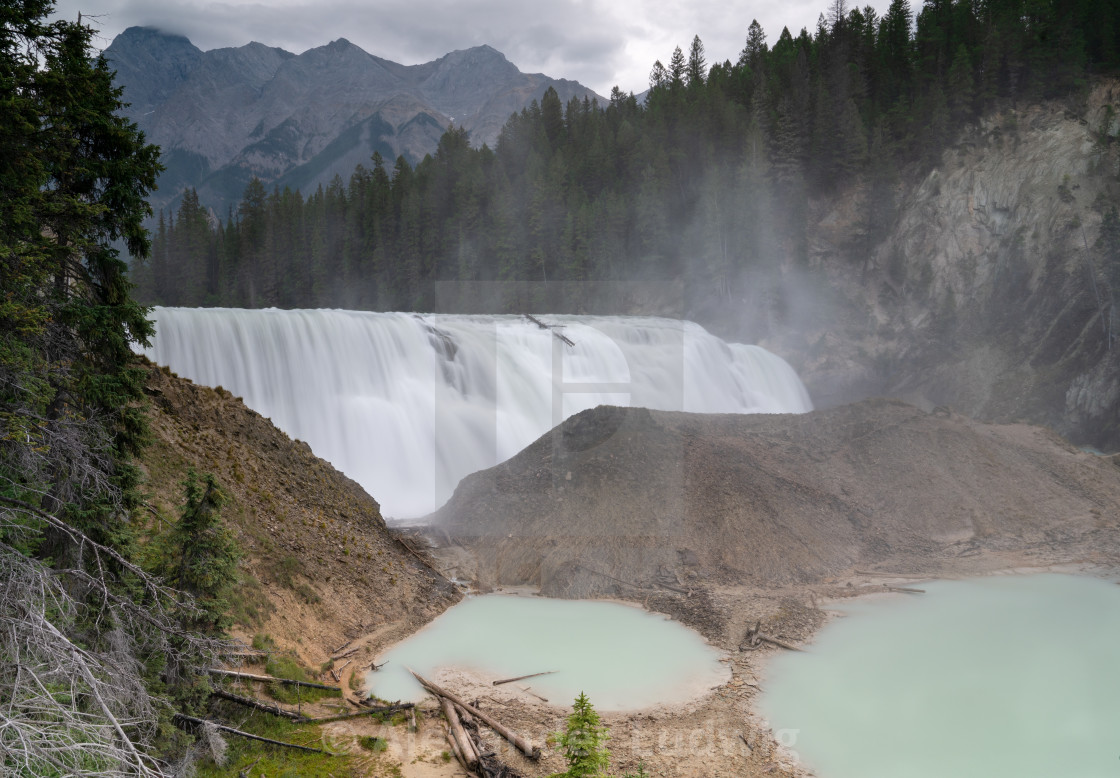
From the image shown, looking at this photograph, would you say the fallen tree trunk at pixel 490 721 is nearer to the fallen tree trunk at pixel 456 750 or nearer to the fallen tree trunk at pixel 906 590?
the fallen tree trunk at pixel 456 750

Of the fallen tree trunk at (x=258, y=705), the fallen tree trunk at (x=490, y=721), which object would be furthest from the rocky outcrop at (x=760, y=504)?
the fallen tree trunk at (x=258, y=705)

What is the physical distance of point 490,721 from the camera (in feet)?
32.0

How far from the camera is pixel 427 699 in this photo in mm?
10602

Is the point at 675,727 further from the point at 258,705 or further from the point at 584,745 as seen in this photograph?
the point at 258,705

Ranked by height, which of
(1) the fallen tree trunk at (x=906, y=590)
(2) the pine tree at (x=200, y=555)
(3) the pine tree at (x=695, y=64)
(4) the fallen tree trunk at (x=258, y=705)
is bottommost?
(1) the fallen tree trunk at (x=906, y=590)

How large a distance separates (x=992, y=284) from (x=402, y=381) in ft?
115

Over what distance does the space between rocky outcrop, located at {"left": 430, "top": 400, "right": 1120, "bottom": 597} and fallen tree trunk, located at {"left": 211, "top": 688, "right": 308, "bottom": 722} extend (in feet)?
24.7

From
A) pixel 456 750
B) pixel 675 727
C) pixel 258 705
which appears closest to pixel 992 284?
pixel 675 727

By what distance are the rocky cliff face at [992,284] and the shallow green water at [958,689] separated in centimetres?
2347

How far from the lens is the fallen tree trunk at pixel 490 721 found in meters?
9.03

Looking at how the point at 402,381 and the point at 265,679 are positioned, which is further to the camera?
the point at 402,381

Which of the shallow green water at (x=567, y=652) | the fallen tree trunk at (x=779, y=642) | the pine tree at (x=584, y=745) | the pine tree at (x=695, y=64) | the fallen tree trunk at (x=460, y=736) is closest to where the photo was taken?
the pine tree at (x=584, y=745)

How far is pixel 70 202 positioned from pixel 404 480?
17.4m

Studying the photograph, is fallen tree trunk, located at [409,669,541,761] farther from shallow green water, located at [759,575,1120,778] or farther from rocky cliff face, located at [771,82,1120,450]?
rocky cliff face, located at [771,82,1120,450]
